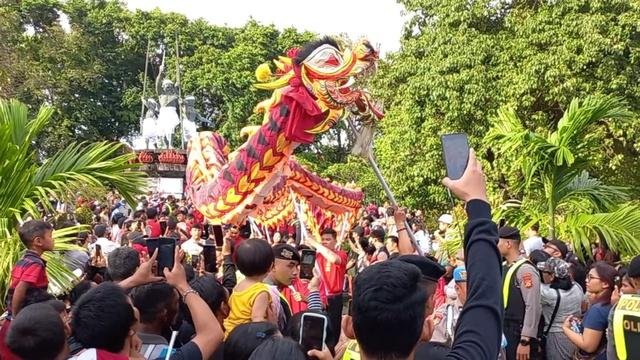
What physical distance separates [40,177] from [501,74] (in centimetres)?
1280

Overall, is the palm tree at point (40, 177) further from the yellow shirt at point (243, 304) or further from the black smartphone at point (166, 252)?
the black smartphone at point (166, 252)

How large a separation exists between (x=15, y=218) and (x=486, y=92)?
1273 cm

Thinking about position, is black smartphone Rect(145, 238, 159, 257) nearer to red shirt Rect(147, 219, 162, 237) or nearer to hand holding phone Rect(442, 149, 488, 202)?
hand holding phone Rect(442, 149, 488, 202)

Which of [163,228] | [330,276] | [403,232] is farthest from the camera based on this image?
[163,228]

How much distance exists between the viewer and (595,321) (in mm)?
4484

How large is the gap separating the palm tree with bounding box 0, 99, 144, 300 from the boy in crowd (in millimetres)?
200

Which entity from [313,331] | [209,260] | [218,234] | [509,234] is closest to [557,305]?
[509,234]

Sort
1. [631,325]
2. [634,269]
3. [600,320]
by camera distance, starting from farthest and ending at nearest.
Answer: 1. [600,320]
2. [634,269]
3. [631,325]

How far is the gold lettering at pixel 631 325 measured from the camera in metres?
3.69

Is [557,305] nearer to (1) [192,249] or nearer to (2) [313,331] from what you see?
(2) [313,331]

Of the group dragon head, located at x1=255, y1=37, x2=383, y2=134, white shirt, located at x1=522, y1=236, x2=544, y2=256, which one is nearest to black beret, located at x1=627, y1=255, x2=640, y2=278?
white shirt, located at x1=522, y1=236, x2=544, y2=256

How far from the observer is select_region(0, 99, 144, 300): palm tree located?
5105 mm

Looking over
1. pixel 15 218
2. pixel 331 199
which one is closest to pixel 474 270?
pixel 15 218

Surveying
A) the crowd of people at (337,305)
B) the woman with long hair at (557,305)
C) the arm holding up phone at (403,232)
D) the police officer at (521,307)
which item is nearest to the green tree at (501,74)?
the woman with long hair at (557,305)
